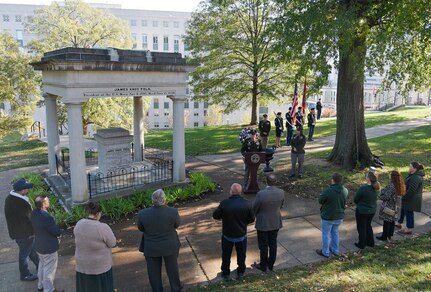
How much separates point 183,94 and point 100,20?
1769 cm

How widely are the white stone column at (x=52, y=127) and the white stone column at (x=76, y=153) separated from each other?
2.98 m

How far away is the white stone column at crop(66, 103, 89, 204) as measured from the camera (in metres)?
9.52

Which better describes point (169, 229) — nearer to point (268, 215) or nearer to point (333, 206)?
point (268, 215)

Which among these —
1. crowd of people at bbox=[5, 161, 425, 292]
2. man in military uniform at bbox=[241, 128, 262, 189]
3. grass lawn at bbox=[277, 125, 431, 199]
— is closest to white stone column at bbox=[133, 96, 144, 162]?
man in military uniform at bbox=[241, 128, 262, 189]

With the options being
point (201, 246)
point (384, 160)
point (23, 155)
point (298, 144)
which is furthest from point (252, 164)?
point (23, 155)

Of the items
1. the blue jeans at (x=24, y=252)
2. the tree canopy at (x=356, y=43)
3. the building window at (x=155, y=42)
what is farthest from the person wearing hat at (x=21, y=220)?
the building window at (x=155, y=42)

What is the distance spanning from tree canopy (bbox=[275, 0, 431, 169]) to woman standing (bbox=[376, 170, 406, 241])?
5.03 metres

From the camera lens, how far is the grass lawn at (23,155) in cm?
1616

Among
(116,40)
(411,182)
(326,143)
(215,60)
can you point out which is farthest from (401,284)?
(116,40)

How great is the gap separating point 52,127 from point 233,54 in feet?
48.1

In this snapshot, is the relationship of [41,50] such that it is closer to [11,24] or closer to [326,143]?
[326,143]

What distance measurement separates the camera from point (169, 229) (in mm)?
5719

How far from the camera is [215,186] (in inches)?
459

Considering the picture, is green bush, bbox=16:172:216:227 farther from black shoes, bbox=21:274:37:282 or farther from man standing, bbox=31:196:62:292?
man standing, bbox=31:196:62:292
